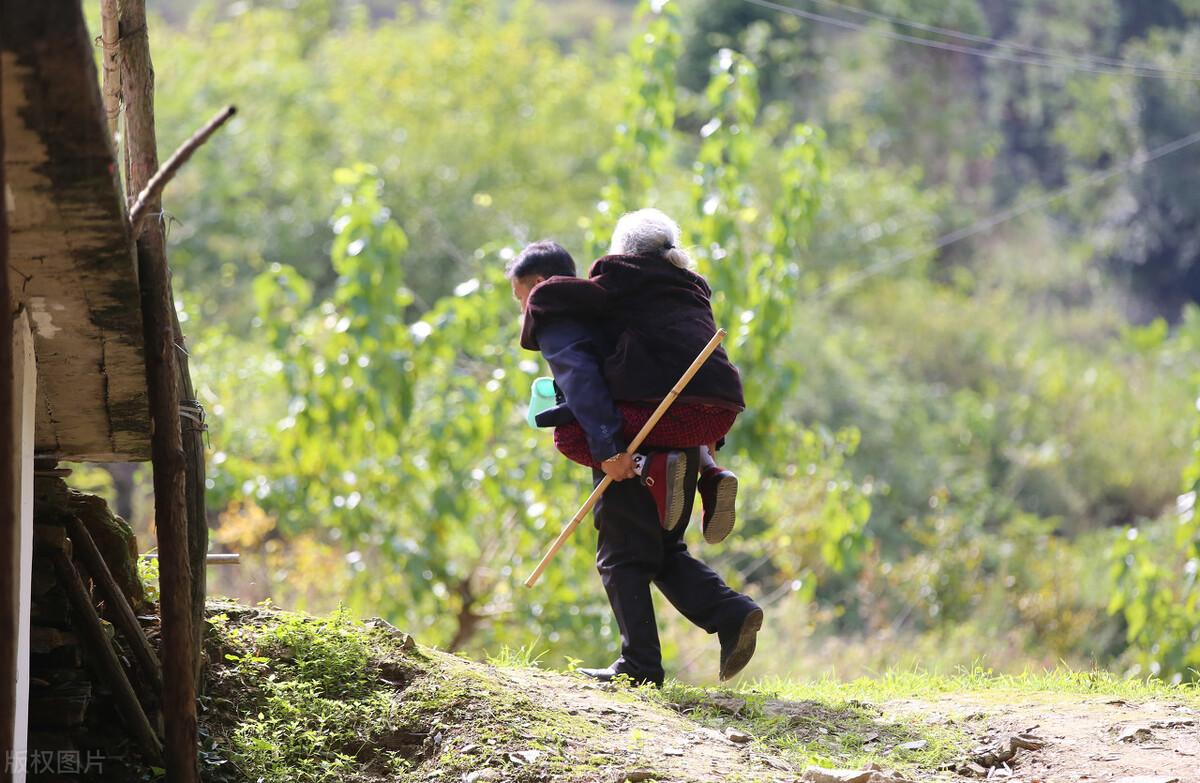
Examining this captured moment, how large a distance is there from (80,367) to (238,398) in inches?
337

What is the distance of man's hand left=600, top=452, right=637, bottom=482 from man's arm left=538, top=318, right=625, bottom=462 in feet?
0.07

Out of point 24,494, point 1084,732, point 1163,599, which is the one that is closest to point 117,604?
point 24,494

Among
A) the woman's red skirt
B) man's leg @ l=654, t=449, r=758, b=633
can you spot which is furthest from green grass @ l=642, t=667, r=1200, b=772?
the woman's red skirt

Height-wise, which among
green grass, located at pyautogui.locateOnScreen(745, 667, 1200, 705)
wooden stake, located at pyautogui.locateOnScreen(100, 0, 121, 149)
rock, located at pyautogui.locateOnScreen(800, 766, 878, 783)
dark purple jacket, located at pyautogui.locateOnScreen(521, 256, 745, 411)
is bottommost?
green grass, located at pyautogui.locateOnScreen(745, 667, 1200, 705)

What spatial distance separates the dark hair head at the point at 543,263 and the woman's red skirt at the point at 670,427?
568 mm

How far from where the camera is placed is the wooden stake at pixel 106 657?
412 centimetres

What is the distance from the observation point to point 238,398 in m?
12.2

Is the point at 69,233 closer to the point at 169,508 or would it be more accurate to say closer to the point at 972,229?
the point at 169,508

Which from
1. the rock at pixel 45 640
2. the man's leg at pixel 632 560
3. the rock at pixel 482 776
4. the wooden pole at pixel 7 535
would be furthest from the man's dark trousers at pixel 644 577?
the wooden pole at pixel 7 535

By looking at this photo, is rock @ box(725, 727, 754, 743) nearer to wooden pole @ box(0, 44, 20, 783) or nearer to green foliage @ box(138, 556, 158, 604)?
green foliage @ box(138, 556, 158, 604)

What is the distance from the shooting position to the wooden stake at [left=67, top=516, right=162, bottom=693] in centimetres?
432

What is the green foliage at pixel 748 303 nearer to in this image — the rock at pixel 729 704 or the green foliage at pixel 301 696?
the rock at pixel 729 704

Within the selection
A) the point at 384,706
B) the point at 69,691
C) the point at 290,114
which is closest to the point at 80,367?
the point at 69,691

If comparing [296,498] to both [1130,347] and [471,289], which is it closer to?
[471,289]
